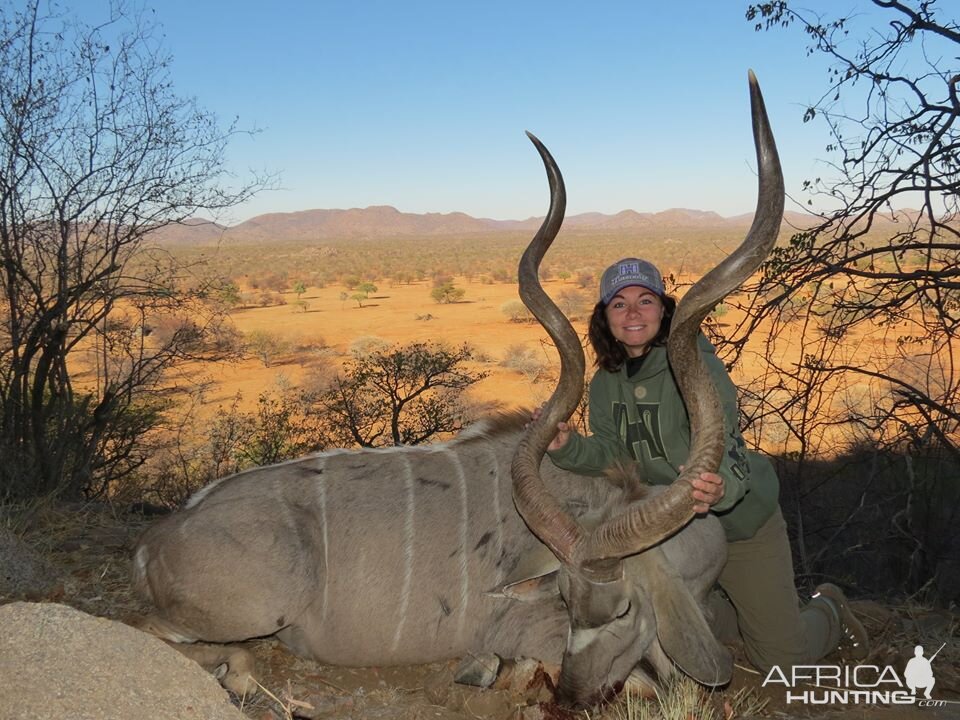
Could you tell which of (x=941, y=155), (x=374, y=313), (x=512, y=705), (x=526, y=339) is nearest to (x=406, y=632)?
(x=512, y=705)

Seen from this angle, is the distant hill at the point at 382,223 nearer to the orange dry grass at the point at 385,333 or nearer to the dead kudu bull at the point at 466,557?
the orange dry grass at the point at 385,333

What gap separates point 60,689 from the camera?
2.16 metres

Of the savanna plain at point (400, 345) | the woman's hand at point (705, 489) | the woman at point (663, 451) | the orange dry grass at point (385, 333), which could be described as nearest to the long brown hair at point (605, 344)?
the woman at point (663, 451)

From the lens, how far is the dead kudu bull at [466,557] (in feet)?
8.62

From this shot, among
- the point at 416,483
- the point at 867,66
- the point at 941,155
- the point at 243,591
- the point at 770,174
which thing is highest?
the point at 867,66

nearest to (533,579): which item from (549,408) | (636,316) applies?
(549,408)

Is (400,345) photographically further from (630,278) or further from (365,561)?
(630,278)

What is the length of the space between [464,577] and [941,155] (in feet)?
10.5

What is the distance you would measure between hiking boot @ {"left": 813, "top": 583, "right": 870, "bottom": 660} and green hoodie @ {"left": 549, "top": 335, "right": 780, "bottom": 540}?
2.26 feet

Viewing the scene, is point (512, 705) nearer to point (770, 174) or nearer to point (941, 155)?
point (770, 174)

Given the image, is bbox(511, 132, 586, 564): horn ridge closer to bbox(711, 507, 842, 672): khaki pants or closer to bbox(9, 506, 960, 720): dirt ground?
bbox(9, 506, 960, 720): dirt ground

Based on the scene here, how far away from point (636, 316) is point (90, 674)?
6.95 ft

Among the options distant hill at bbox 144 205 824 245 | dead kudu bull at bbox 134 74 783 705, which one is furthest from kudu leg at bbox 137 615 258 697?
distant hill at bbox 144 205 824 245

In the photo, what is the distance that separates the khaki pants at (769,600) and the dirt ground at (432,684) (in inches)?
5.8
